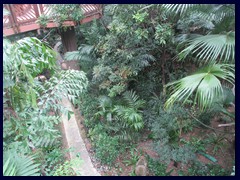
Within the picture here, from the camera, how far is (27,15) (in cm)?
210

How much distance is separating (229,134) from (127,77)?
1362 mm

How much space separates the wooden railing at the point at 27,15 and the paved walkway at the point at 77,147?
1.40m

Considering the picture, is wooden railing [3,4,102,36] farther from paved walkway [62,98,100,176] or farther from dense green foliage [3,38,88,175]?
paved walkway [62,98,100,176]

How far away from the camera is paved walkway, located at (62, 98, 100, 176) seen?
1.89m

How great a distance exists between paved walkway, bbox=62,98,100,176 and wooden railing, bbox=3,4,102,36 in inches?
55.2

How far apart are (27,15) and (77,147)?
62.8 inches

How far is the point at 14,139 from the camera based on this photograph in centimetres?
185

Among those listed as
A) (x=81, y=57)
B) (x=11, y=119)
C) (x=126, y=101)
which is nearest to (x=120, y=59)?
(x=126, y=101)

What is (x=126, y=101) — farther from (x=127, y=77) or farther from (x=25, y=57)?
(x=25, y=57)

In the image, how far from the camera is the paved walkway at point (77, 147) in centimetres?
189

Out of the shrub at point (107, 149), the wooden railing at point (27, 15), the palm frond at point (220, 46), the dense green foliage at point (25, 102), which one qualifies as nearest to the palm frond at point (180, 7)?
the palm frond at point (220, 46)

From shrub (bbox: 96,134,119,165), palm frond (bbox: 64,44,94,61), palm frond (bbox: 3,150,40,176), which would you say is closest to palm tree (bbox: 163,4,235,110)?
shrub (bbox: 96,134,119,165)

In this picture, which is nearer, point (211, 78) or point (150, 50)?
Result: point (211, 78)

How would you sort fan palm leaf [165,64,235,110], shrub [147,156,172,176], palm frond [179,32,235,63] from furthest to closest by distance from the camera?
shrub [147,156,172,176], palm frond [179,32,235,63], fan palm leaf [165,64,235,110]
